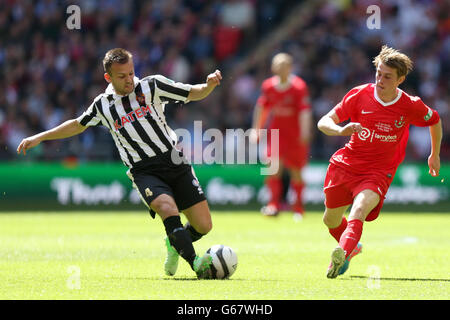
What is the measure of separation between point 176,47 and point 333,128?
12.8m

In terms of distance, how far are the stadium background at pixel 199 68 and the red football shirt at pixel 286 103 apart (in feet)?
5.85

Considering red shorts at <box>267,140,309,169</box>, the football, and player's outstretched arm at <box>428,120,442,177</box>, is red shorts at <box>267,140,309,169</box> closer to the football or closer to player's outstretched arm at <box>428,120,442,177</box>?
player's outstretched arm at <box>428,120,442,177</box>

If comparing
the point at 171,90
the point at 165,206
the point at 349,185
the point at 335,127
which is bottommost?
the point at 165,206

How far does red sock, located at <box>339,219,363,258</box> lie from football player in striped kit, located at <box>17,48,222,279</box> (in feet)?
4.03

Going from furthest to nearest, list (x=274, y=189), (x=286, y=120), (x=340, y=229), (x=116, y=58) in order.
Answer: (x=286, y=120) < (x=274, y=189) < (x=340, y=229) < (x=116, y=58)

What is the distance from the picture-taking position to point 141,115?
25.0 feet

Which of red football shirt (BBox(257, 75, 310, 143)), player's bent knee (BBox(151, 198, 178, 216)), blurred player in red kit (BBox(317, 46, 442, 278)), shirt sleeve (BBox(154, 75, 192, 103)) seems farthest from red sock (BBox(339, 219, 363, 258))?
red football shirt (BBox(257, 75, 310, 143))

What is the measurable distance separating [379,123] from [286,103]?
744cm

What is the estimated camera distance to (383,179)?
7703 mm

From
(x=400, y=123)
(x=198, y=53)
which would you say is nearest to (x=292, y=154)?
(x=198, y=53)

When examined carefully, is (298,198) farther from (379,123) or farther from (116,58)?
(116,58)

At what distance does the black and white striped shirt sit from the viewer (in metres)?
7.61
